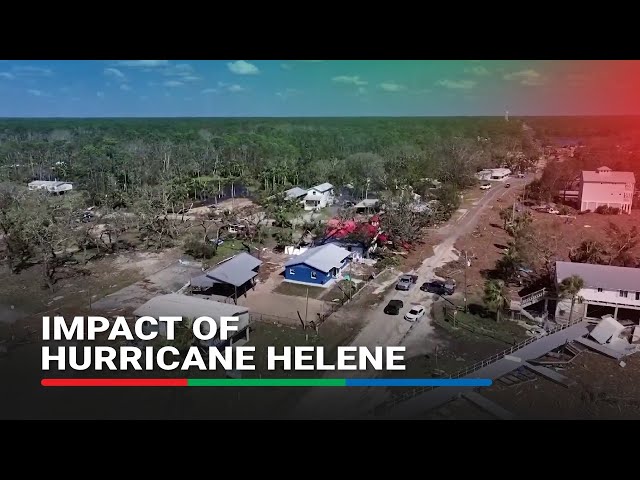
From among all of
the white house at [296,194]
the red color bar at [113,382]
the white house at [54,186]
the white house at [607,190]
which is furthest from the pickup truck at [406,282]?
the white house at [54,186]

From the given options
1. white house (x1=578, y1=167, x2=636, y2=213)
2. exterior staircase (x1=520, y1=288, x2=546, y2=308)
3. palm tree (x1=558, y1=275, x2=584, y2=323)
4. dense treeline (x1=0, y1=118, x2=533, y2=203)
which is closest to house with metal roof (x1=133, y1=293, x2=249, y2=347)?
exterior staircase (x1=520, y1=288, x2=546, y2=308)

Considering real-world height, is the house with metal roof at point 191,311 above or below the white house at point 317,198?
below

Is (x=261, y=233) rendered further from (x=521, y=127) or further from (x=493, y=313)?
(x=521, y=127)

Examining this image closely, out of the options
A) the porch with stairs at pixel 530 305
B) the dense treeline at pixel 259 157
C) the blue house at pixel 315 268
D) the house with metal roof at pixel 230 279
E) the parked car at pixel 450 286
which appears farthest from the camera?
the dense treeline at pixel 259 157

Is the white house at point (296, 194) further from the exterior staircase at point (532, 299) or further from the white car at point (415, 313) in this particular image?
the exterior staircase at point (532, 299)

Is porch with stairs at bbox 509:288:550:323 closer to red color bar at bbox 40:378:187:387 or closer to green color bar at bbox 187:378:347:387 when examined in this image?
green color bar at bbox 187:378:347:387

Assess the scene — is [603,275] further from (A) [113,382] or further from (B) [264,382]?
(A) [113,382]
